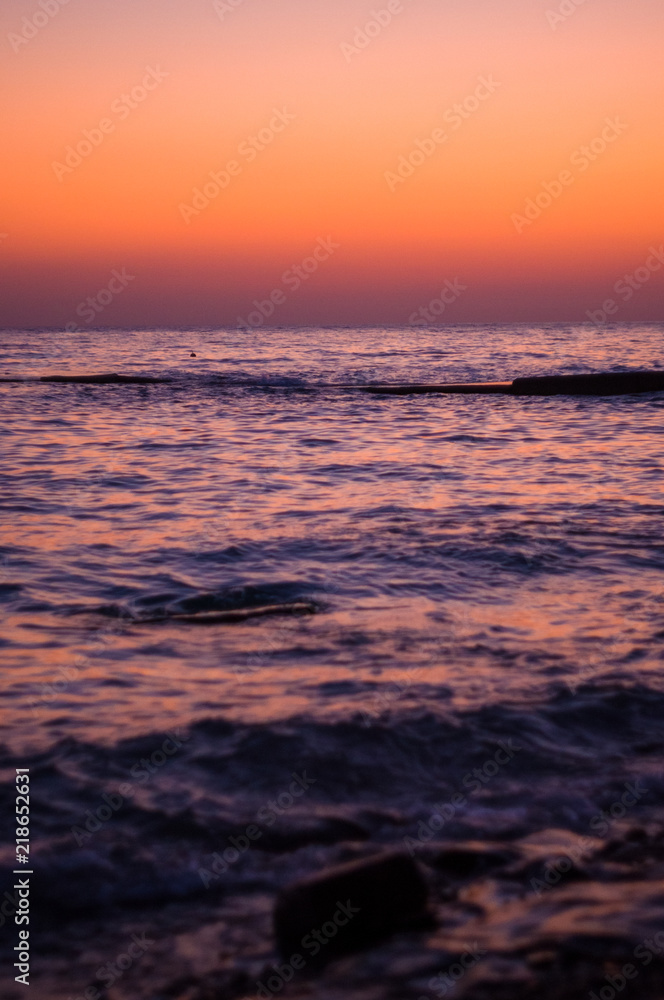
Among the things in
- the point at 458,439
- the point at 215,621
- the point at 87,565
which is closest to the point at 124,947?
the point at 215,621

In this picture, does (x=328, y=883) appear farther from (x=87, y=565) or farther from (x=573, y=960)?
(x=87, y=565)

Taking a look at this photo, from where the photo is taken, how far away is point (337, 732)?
11.5ft

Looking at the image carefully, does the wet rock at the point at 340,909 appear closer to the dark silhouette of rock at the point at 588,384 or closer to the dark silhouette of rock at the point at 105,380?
the dark silhouette of rock at the point at 588,384

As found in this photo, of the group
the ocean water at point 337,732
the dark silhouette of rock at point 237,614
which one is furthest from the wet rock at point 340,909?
the dark silhouette of rock at point 237,614

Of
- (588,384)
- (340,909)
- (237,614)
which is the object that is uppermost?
(588,384)

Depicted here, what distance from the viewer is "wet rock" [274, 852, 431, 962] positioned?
220 centimetres

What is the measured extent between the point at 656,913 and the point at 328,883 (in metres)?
0.90

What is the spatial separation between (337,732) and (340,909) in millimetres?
1316

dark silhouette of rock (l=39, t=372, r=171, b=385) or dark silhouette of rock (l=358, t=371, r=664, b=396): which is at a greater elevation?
dark silhouette of rock (l=39, t=372, r=171, b=385)

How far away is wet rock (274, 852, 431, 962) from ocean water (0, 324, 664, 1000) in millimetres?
59

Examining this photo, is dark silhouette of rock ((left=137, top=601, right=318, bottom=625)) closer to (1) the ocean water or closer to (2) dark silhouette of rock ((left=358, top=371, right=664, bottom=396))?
(1) the ocean water

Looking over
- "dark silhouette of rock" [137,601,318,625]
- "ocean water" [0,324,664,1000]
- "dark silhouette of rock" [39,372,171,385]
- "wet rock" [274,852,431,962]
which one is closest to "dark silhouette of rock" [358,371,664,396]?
"dark silhouette of rock" [39,372,171,385]

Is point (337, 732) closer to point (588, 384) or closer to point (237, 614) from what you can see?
point (237, 614)

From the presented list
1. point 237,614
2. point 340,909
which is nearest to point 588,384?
point 237,614
